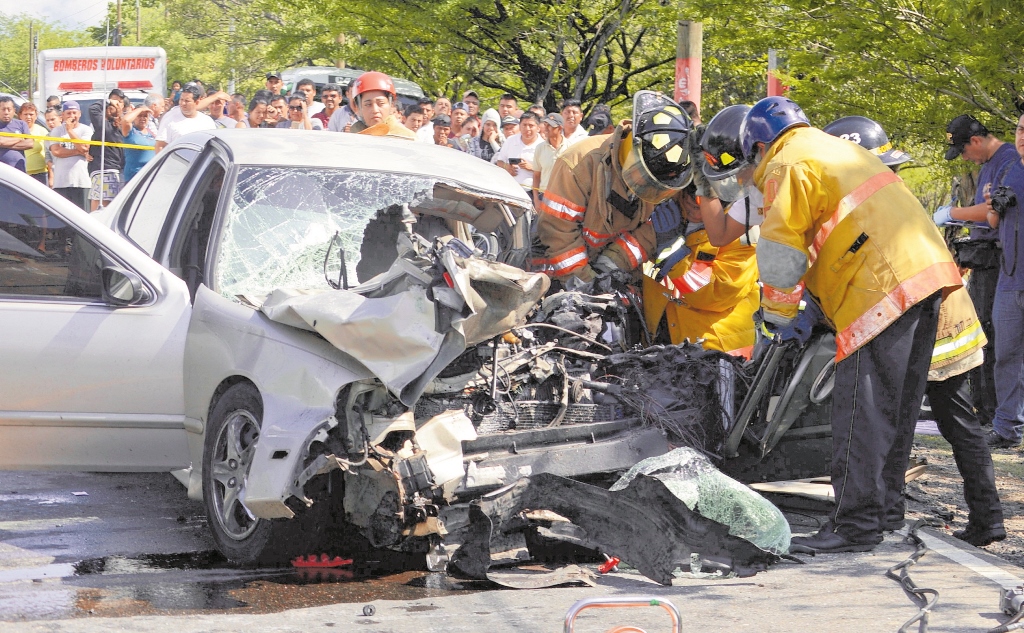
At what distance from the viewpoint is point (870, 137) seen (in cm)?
621

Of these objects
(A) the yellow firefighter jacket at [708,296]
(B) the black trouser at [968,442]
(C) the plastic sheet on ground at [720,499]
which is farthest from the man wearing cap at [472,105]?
(C) the plastic sheet on ground at [720,499]

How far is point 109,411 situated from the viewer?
524 cm

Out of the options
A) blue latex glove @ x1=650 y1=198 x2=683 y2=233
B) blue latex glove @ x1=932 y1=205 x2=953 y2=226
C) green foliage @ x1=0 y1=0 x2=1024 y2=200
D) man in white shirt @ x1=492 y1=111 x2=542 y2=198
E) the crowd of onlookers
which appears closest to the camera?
blue latex glove @ x1=650 y1=198 x2=683 y2=233

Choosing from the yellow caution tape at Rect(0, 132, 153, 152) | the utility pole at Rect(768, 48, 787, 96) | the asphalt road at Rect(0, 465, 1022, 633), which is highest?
the utility pole at Rect(768, 48, 787, 96)

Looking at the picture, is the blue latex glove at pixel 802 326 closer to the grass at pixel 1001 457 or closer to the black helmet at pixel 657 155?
the black helmet at pixel 657 155

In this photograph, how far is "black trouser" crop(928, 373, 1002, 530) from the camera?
555 cm

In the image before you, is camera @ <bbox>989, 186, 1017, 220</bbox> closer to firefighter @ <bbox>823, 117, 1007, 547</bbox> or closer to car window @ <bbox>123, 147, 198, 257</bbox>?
firefighter @ <bbox>823, 117, 1007, 547</bbox>

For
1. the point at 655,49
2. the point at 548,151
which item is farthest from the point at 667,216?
the point at 655,49

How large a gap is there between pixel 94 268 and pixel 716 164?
3.06 m

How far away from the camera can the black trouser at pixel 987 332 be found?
8.34 metres

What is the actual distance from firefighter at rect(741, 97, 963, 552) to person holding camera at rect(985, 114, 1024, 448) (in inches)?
101

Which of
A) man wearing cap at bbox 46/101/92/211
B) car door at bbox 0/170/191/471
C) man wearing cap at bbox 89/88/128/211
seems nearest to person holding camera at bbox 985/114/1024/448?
car door at bbox 0/170/191/471

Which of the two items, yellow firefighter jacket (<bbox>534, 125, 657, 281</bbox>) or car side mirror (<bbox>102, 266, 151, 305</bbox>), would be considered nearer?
car side mirror (<bbox>102, 266, 151, 305</bbox>)

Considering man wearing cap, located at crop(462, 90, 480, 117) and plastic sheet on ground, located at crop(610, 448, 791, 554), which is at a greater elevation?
man wearing cap, located at crop(462, 90, 480, 117)
